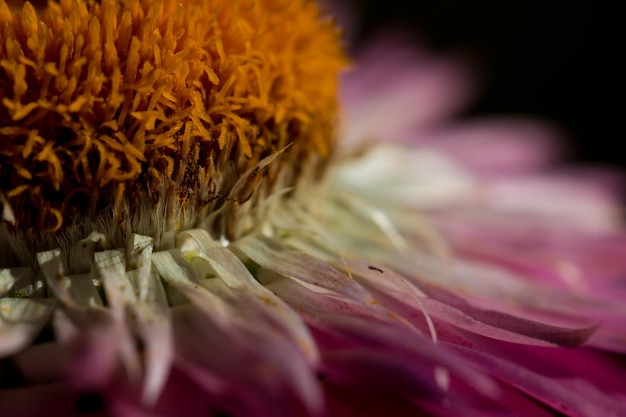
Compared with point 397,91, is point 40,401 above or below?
below

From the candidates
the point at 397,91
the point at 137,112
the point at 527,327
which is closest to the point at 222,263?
the point at 137,112

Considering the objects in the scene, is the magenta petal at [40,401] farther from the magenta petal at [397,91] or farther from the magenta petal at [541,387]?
the magenta petal at [397,91]

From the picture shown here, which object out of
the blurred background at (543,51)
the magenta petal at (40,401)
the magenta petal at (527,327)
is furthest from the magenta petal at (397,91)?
the magenta petal at (40,401)

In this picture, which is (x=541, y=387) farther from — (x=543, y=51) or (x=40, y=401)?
(x=543, y=51)

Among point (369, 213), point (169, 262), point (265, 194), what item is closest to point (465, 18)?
point (369, 213)

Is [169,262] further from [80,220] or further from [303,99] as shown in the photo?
[303,99]

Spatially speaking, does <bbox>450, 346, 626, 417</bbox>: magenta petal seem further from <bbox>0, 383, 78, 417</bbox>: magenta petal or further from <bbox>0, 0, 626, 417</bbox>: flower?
<bbox>0, 383, 78, 417</bbox>: magenta petal
